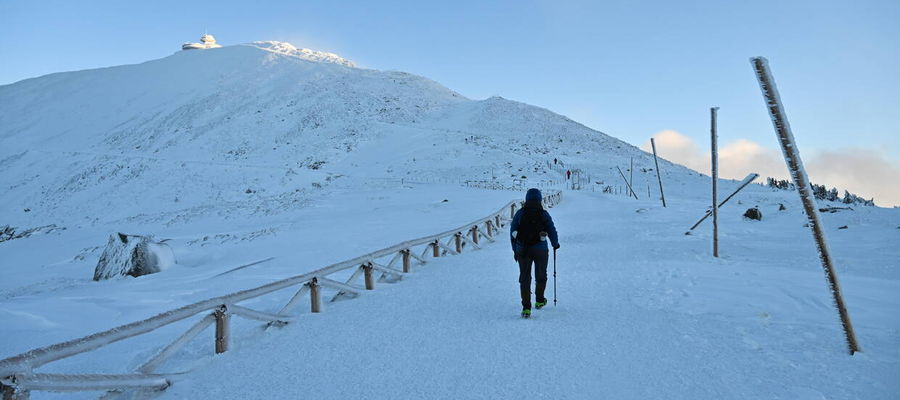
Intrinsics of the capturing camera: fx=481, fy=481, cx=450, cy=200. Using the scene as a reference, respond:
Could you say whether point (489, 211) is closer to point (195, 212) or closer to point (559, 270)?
point (559, 270)

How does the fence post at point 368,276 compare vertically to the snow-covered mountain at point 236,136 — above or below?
below

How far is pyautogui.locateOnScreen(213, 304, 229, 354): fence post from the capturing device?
221 inches

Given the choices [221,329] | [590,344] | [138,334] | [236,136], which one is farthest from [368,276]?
[236,136]

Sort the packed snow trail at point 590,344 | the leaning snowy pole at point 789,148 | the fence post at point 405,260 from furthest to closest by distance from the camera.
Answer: the fence post at point 405,260 < the leaning snowy pole at point 789,148 < the packed snow trail at point 590,344

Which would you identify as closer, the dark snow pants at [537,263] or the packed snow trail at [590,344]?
the packed snow trail at [590,344]

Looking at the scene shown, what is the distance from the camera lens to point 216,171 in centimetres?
5147

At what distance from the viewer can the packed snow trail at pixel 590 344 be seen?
4.24 m

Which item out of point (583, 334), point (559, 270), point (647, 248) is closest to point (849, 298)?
point (583, 334)

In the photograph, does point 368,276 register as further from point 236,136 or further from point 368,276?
point 236,136

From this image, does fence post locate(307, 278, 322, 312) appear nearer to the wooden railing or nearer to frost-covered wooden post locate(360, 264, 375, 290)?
the wooden railing

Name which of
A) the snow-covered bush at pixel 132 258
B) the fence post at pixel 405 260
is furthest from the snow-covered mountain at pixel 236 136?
the fence post at pixel 405 260

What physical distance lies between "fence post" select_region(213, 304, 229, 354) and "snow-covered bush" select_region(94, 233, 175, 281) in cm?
1086

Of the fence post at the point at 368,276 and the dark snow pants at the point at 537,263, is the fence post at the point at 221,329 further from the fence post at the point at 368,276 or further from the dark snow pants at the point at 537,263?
the dark snow pants at the point at 537,263

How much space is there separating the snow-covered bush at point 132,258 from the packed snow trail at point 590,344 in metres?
9.52
